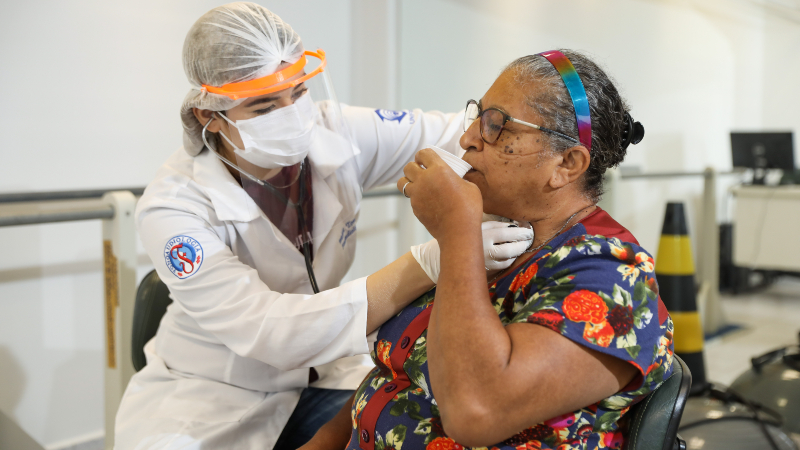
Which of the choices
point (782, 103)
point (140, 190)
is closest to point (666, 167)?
point (782, 103)

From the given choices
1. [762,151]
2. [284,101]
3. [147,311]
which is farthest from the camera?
[762,151]

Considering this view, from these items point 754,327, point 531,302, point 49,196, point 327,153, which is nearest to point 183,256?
point 327,153

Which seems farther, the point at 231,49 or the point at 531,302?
the point at 231,49

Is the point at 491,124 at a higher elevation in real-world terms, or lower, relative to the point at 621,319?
higher

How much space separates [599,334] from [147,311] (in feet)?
3.97

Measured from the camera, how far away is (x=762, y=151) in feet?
11.1

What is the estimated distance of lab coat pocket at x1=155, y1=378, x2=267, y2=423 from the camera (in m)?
1.24

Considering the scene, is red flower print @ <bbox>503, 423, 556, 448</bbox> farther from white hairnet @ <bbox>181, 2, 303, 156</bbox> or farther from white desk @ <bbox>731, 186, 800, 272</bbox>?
white desk @ <bbox>731, 186, 800, 272</bbox>

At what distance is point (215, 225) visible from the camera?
1251 mm

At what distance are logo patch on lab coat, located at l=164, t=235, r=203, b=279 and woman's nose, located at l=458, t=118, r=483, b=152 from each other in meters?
0.58

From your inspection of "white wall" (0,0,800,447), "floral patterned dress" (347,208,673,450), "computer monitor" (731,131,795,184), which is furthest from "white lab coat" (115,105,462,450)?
"computer monitor" (731,131,795,184)

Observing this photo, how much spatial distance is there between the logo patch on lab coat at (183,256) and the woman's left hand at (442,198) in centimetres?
49

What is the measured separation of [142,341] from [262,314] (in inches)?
24.2

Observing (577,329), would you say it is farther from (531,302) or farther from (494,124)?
(494,124)
